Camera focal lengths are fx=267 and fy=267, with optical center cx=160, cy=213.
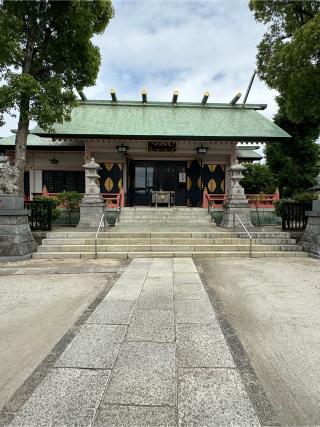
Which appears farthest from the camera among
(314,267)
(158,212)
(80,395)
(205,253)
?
(158,212)

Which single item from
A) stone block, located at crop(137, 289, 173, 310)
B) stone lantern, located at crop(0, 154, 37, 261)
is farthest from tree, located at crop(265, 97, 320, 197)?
stone lantern, located at crop(0, 154, 37, 261)

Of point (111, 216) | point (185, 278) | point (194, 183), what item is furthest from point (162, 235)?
point (194, 183)

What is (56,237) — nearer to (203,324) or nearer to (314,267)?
(203,324)

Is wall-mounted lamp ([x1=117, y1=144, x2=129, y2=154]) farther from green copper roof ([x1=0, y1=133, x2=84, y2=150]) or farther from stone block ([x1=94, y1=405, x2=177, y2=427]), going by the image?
stone block ([x1=94, y1=405, x2=177, y2=427])

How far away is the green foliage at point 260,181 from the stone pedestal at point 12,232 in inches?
591

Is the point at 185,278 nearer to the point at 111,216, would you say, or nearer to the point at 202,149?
the point at 111,216

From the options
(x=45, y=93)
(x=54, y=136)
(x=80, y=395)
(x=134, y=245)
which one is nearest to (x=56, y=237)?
(x=134, y=245)

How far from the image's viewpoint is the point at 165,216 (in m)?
14.0

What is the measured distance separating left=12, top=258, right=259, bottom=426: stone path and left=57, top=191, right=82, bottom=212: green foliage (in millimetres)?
9738

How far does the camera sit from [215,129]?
53.0ft

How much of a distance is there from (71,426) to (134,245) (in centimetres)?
741

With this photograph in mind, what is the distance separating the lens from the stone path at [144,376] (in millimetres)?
1891

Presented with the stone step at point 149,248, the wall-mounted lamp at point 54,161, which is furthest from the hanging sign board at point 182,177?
the stone step at point 149,248

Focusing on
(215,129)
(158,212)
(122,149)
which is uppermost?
(215,129)
